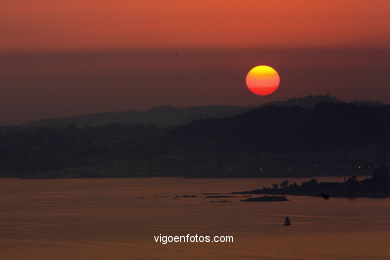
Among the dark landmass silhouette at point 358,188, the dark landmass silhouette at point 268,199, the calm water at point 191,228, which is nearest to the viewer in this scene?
the calm water at point 191,228

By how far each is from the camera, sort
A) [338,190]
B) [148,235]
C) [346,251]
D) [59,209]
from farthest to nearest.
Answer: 1. [338,190]
2. [59,209]
3. [148,235]
4. [346,251]

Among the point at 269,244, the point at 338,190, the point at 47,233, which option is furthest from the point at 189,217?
the point at 338,190

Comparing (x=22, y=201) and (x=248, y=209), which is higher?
(x=22, y=201)

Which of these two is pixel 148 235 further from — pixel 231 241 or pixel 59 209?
pixel 59 209

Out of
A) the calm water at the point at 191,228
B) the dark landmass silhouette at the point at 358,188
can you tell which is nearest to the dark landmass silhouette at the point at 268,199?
the calm water at the point at 191,228

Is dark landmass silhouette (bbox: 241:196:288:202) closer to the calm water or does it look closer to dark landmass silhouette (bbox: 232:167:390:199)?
the calm water

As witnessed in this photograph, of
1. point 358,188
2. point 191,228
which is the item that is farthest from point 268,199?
point 191,228

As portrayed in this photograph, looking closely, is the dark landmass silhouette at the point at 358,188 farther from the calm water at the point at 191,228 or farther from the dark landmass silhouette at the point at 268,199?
the dark landmass silhouette at the point at 268,199

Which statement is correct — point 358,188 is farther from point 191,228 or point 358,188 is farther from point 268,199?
point 191,228

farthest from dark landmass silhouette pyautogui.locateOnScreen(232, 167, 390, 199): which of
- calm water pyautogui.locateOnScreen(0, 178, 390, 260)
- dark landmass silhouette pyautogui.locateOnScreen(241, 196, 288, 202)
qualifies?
dark landmass silhouette pyautogui.locateOnScreen(241, 196, 288, 202)
